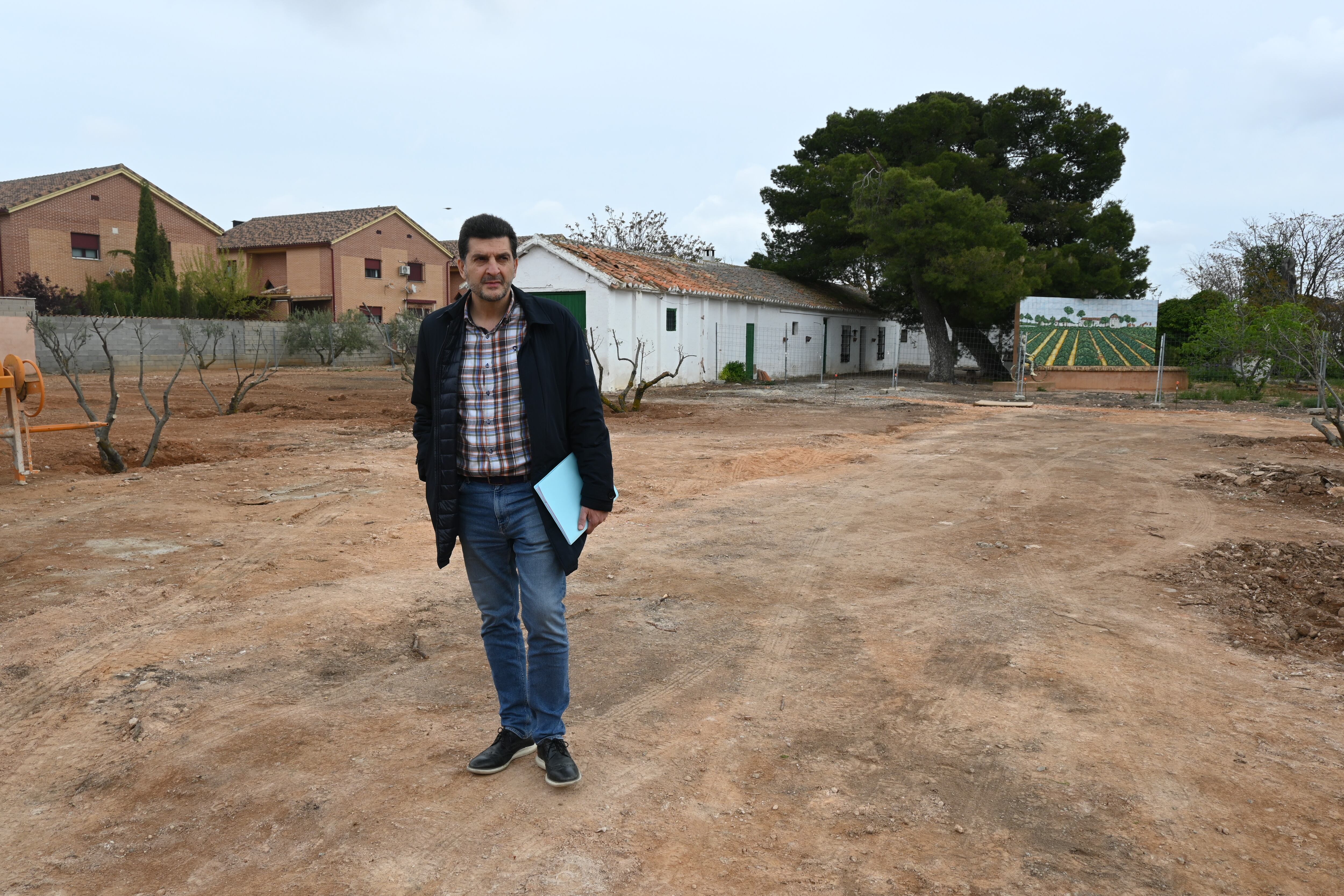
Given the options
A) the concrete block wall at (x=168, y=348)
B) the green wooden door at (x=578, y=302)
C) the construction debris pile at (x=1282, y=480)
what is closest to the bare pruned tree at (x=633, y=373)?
the green wooden door at (x=578, y=302)

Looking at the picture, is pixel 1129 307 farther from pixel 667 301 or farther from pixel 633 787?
pixel 633 787

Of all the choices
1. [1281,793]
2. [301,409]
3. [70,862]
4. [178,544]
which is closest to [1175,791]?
[1281,793]

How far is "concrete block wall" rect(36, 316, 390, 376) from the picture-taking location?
25.0 meters

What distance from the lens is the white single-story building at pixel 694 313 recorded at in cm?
2281

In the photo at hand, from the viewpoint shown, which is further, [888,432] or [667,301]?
[667,301]

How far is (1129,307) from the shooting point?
2595 centimetres

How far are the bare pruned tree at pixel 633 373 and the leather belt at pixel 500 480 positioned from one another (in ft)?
39.3

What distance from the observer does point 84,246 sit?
36312 millimetres

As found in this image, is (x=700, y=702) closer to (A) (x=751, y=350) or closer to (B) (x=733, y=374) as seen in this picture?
(B) (x=733, y=374)

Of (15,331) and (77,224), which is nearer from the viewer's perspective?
(15,331)

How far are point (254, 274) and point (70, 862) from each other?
148ft

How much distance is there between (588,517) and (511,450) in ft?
1.10

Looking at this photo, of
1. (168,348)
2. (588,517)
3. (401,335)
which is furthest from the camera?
(401,335)

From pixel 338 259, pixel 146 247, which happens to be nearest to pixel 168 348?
pixel 146 247
